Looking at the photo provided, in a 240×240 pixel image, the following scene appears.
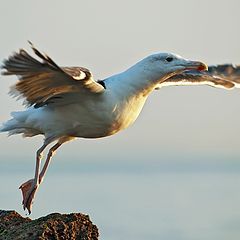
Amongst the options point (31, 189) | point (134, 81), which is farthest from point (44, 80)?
point (31, 189)

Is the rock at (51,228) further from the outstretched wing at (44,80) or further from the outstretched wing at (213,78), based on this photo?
the outstretched wing at (213,78)

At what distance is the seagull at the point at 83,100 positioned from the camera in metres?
10.2

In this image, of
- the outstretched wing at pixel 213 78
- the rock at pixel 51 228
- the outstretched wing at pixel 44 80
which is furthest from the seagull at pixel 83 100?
the rock at pixel 51 228

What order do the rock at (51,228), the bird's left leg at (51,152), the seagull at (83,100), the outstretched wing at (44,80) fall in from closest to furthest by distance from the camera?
the rock at (51,228), the outstretched wing at (44,80), the seagull at (83,100), the bird's left leg at (51,152)

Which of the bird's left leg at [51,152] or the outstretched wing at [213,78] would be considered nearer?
the bird's left leg at [51,152]

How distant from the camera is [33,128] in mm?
11414

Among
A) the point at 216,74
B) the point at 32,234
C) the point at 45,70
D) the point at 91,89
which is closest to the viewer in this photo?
the point at 32,234

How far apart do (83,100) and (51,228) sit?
2.26m

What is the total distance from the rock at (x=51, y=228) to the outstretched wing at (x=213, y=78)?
137 inches

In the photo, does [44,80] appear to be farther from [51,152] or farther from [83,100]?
[51,152]

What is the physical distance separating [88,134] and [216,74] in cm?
390

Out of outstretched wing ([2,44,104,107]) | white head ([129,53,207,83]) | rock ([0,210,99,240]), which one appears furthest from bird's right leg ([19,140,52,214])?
rock ([0,210,99,240])

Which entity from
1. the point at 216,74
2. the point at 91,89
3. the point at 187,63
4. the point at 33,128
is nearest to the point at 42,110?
the point at 33,128

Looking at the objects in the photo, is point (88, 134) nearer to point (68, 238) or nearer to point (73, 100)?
point (73, 100)
